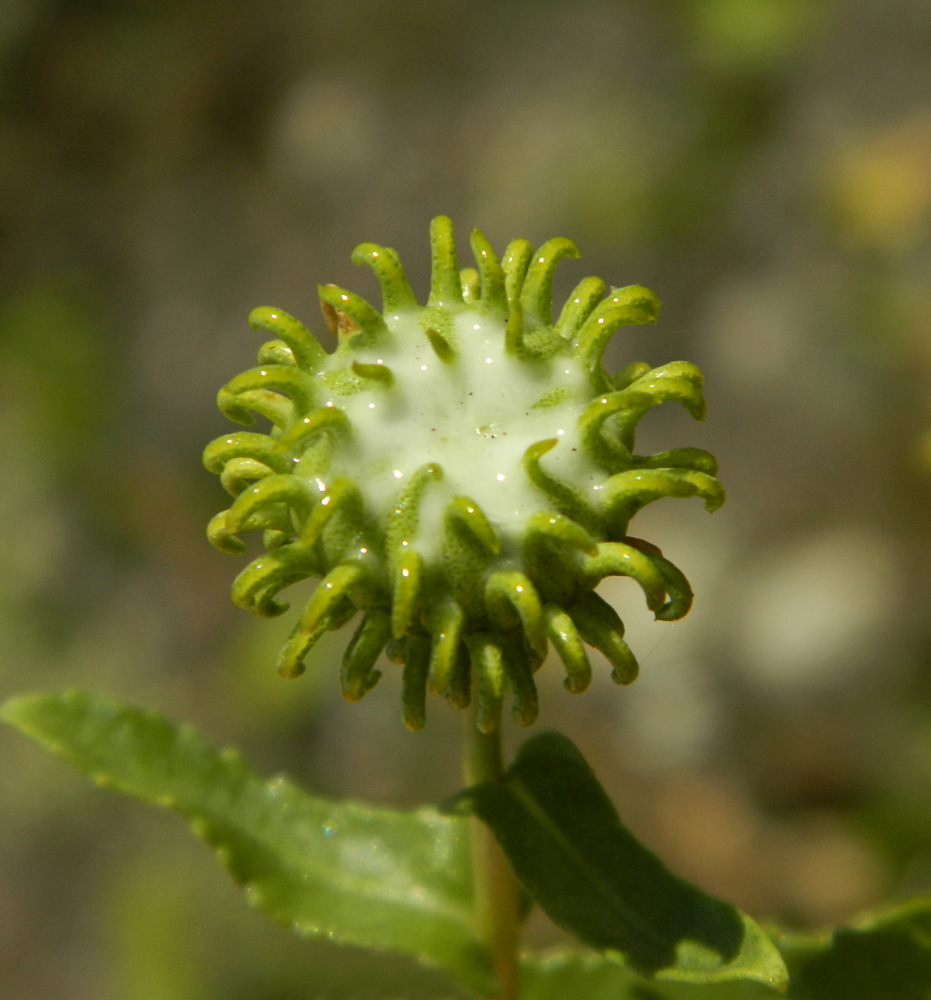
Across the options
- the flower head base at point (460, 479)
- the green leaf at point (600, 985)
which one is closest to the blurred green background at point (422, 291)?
the green leaf at point (600, 985)

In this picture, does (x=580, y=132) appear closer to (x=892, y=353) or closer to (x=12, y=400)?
(x=892, y=353)

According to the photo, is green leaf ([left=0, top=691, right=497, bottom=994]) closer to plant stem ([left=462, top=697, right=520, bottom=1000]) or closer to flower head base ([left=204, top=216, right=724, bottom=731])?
plant stem ([left=462, top=697, right=520, bottom=1000])

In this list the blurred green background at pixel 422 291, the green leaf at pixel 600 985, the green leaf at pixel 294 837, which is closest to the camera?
the green leaf at pixel 294 837

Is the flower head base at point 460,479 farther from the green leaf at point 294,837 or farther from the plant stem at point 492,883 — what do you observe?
the green leaf at point 294,837

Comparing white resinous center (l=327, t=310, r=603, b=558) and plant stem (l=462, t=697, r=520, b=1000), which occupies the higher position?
white resinous center (l=327, t=310, r=603, b=558)

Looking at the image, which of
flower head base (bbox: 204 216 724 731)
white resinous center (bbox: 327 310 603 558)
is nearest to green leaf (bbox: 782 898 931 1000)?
flower head base (bbox: 204 216 724 731)

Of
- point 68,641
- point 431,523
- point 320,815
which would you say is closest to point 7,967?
point 68,641
